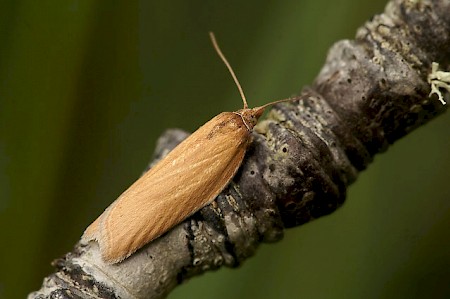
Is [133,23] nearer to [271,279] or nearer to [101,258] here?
[271,279]

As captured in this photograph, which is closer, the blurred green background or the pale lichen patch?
the pale lichen patch

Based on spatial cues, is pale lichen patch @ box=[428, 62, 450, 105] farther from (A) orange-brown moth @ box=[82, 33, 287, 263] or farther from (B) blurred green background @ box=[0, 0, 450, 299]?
(B) blurred green background @ box=[0, 0, 450, 299]

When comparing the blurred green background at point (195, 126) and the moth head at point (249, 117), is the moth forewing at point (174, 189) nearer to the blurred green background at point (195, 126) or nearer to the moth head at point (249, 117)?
the moth head at point (249, 117)

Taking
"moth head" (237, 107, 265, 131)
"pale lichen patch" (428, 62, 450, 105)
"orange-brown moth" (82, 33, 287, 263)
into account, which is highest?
"moth head" (237, 107, 265, 131)

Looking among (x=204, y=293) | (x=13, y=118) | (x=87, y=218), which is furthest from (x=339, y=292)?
(x=13, y=118)

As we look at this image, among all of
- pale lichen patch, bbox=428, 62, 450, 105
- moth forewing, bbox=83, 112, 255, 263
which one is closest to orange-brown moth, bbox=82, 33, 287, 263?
moth forewing, bbox=83, 112, 255, 263

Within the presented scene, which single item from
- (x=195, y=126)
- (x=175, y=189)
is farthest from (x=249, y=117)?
(x=195, y=126)
